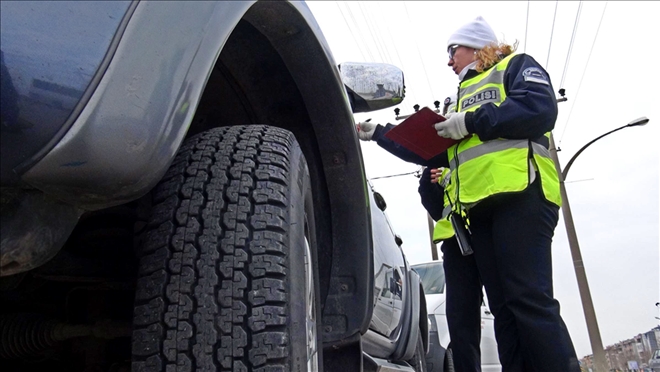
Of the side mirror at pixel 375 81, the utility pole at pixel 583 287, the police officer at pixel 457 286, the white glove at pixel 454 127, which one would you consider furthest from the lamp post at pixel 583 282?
the side mirror at pixel 375 81

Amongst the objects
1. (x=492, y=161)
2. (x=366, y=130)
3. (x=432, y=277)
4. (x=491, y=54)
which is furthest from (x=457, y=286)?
(x=432, y=277)

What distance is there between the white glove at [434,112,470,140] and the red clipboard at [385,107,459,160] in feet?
0.14

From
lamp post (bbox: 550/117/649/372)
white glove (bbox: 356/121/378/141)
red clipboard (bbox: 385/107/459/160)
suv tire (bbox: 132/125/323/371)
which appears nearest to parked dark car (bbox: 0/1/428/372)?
suv tire (bbox: 132/125/323/371)

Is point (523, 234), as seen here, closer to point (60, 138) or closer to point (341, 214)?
point (341, 214)

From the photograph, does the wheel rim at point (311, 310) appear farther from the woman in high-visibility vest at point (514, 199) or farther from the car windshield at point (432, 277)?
the car windshield at point (432, 277)

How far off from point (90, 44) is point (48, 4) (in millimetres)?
75

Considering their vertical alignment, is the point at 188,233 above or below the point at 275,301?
above

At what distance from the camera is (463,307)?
2.75 m

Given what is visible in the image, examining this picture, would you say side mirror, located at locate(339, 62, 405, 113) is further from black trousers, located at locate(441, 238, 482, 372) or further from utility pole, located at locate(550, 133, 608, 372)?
utility pole, located at locate(550, 133, 608, 372)

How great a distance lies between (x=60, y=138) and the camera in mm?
829

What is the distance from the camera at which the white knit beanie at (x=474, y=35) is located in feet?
9.20

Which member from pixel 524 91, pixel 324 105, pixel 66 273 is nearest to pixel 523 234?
pixel 524 91

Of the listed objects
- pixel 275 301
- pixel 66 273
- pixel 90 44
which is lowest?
pixel 275 301

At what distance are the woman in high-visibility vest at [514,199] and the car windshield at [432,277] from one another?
3952 millimetres
